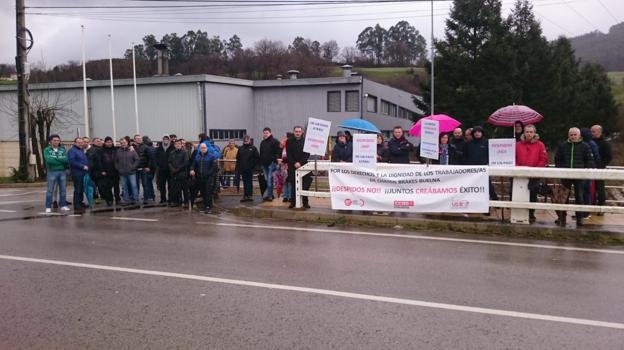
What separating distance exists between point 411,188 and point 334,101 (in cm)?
2896

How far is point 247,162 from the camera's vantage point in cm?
1377

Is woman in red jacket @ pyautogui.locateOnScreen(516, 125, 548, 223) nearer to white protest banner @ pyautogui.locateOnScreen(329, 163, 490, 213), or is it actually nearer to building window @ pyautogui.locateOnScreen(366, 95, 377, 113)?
white protest banner @ pyautogui.locateOnScreen(329, 163, 490, 213)

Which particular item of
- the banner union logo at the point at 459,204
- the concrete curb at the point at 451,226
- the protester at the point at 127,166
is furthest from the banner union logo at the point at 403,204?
the protester at the point at 127,166

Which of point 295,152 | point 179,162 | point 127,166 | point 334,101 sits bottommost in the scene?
point 127,166

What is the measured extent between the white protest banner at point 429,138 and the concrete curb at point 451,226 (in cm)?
137

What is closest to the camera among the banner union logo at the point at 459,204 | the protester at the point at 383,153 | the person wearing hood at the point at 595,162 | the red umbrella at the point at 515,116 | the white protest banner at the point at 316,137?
the person wearing hood at the point at 595,162

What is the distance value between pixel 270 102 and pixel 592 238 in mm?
33447

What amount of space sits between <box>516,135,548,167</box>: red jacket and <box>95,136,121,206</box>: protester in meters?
9.82

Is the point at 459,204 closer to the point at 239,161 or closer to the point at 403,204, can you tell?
the point at 403,204

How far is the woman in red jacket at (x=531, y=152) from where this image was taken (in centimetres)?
1033

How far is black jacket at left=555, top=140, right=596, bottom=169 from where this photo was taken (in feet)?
32.3

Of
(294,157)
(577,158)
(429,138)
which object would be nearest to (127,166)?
(294,157)

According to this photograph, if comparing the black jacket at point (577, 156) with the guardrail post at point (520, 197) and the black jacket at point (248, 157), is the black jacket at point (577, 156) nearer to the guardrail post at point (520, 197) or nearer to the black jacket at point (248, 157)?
the guardrail post at point (520, 197)

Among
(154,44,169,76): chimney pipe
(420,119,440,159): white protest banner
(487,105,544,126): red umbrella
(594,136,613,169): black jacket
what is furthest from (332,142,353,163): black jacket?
(154,44,169,76): chimney pipe
